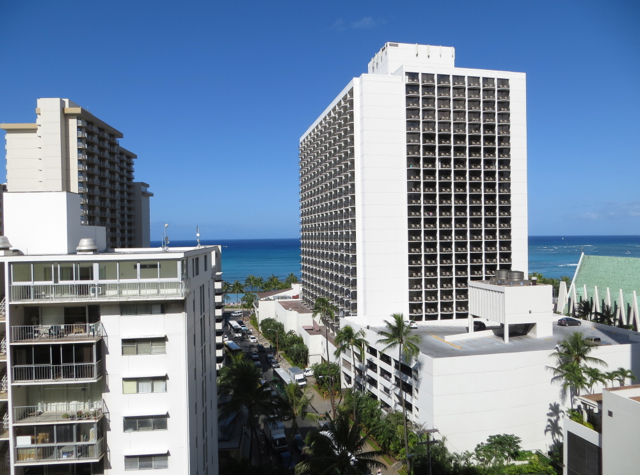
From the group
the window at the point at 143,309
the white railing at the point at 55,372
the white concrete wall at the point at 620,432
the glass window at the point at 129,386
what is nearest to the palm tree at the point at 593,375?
the white concrete wall at the point at 620,432

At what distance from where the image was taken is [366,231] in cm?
6012

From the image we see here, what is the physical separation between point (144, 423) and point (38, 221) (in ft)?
39.8

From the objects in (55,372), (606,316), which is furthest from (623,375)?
(55,372)

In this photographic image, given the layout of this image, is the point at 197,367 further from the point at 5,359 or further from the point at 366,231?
the point at 366,231

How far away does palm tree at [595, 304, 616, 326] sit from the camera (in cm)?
6731

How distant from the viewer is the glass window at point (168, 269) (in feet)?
69.3

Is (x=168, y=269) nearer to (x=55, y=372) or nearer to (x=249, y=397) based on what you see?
(x=55, y=372)

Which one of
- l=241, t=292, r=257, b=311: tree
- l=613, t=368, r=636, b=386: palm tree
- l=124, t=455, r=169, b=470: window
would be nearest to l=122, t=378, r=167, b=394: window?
l=124, t=455, r=169, b=470: window

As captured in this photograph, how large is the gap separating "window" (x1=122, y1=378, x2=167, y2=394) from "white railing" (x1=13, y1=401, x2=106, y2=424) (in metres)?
1.29

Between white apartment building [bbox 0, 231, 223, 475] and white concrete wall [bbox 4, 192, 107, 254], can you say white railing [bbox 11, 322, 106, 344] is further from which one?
white concrete wall [bbox 4, 192, 107, 254]

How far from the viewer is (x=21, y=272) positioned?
65.9 feet

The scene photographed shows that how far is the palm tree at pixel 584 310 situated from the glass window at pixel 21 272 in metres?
78.5

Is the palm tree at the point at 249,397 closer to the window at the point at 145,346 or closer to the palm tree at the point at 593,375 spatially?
the window at the point at 145,346

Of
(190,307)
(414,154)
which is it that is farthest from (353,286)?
(190,307)
